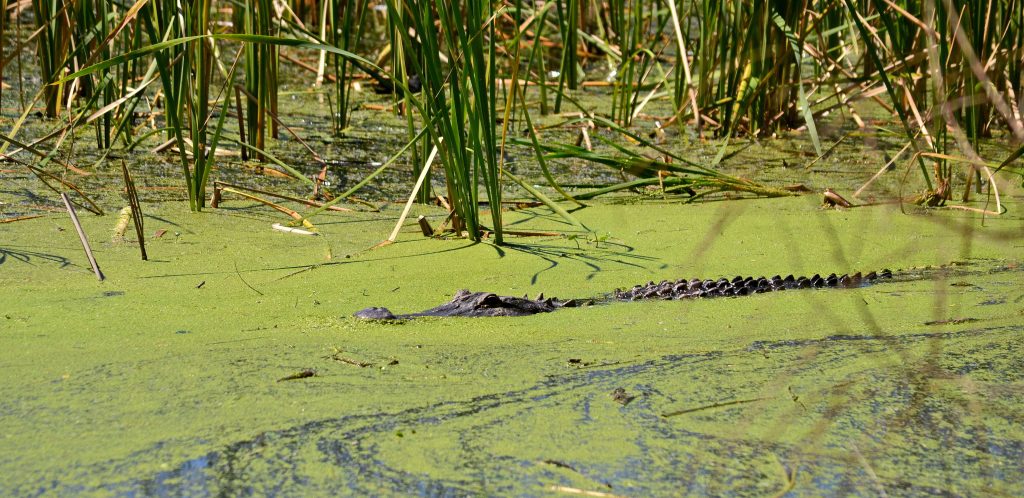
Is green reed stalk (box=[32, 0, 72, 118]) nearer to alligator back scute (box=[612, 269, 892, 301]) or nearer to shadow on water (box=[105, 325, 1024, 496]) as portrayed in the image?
alligator back scute (box=[612, 269, 892, 301])

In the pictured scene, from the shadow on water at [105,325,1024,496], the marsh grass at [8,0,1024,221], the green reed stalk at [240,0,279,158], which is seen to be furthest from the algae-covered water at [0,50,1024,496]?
the green reed stalk at [240,0,279,158]

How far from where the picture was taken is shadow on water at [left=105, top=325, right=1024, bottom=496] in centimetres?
122

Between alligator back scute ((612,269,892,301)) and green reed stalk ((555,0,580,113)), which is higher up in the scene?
green reed stalk ((555,0,580,113))

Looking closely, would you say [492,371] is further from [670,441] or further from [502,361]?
[670,441]

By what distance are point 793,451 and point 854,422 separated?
0.15 meters

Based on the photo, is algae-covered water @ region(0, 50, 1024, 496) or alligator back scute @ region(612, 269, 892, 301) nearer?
algae-covered water @ region(0, 50, 1024, 496)

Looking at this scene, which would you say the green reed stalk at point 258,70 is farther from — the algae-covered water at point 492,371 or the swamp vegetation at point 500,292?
the algae-covered water at point 492,371

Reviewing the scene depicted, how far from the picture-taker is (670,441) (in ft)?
4.43

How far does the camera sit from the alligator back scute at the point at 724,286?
6.98 ft

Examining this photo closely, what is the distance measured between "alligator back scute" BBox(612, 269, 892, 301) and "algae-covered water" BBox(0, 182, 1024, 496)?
0.03m

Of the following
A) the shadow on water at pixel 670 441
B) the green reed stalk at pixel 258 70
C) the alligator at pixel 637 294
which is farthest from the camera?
the green reed stalk at pixel 258 70

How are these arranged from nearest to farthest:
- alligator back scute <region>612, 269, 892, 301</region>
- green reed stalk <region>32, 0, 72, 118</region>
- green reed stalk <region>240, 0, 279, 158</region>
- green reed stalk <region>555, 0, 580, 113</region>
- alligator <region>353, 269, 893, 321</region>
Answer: alligator <region>353, 269, 893, 321</region>
alligator back scute <region>612, 269, 892, 301</region>
green reed stalk <region>240, 0, 279, 158</region>
green reed stalk <region>32, 0, 72, 118</region>
green reed stalk <region>555, 0, 580, 113</region>

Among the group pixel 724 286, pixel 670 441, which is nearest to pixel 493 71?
pixel 724 286

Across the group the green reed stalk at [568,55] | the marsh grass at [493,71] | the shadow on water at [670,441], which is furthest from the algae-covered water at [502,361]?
the green reed stalk at [568,55]
